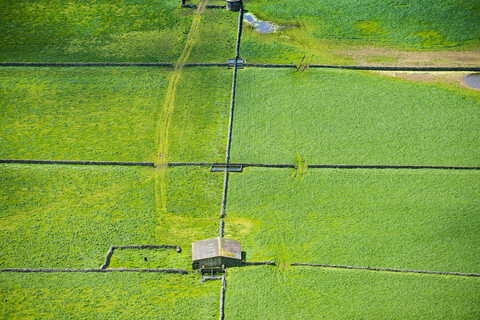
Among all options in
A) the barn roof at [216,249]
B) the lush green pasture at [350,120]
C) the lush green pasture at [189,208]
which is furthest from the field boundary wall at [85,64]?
the barn roof at [216,249]

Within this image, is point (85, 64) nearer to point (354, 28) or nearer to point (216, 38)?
point (216, 38)

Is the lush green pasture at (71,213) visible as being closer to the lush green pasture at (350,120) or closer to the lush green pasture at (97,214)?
the lush green pasture at (97,214)

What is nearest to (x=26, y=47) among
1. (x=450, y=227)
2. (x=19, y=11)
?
(x=19, y=11)

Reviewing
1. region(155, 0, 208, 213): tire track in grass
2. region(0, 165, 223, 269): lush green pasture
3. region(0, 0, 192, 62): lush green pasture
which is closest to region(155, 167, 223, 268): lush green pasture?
region(0, 165, 223, 269): lush green pasture

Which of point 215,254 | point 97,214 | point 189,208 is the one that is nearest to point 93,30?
point 97,214

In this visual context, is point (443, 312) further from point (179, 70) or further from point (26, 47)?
point (26, 47)

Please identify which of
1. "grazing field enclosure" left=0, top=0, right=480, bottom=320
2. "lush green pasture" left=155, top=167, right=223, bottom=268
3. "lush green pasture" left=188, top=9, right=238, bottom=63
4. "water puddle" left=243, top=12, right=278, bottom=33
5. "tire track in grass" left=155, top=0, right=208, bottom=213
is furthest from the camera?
"water puddle" left=243, top=12, right=278, bottom=33

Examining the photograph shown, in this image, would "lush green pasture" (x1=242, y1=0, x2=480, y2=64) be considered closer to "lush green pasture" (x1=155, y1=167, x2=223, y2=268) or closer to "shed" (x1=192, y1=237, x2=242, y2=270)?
"lush green pasture" (x1=155, y1=167, x2=223, y2=268)

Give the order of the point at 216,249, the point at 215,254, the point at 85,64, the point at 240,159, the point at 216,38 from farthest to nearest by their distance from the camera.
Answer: the point at 216,38 < the point at 85,64 < the point at 240,159 < the point at 216,249 < the point at 215,254
